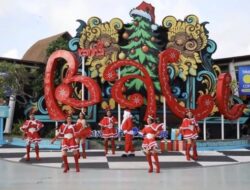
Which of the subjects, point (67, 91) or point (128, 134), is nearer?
point (128, 134)

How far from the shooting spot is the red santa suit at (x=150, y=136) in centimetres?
1248

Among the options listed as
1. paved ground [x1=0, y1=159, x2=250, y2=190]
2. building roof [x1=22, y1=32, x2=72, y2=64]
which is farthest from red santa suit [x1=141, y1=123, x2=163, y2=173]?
building roof [x1=22, y1=32, x2=72, y2=64]

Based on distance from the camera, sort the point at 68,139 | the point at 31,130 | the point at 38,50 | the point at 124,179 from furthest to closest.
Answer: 1. the point at 38,50
2. the point at 31,130
3. the point at 68,139
4. the point at 124,179

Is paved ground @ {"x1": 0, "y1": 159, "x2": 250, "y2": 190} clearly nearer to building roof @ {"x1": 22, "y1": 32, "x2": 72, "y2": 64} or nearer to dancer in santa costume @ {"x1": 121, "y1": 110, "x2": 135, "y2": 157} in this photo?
dancer in santa costume @ {"x1": 121, "y1": 110, "x2": 135, "y2": 157}

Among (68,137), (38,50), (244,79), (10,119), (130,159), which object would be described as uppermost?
(38,50)

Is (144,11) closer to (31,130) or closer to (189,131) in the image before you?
(189,131)

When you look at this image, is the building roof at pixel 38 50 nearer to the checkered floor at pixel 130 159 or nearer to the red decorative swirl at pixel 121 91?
the red decorative swirl at pixel 121 91

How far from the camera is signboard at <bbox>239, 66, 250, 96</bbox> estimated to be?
26984 mm

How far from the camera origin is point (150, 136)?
12.6 m

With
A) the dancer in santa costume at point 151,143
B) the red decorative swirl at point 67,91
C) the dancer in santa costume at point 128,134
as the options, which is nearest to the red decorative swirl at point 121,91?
the red decorative swirl at point 67,91

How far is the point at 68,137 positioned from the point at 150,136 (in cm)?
221

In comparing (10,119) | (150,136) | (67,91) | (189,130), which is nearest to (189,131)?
(189,130)

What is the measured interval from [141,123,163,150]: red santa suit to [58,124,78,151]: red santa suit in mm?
1883

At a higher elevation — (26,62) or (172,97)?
(26,62)
